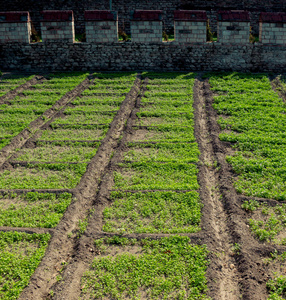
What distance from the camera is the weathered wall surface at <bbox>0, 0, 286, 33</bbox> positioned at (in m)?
18.8

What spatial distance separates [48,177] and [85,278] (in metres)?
2.66

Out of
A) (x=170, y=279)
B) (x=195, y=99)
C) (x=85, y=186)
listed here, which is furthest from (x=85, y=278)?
(x=195, y=99)

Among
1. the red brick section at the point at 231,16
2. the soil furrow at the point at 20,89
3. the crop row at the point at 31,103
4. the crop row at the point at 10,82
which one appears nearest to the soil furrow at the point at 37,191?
the crop row at the point at 31,103

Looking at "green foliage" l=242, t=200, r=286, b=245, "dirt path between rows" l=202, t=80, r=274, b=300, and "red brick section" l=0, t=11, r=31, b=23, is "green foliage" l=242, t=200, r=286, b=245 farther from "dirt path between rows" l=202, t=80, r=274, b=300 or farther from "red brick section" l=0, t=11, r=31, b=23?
"red brick section" l=0, t=11, r=31, b=23

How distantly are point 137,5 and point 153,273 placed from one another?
1688 cm

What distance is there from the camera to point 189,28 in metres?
13.4

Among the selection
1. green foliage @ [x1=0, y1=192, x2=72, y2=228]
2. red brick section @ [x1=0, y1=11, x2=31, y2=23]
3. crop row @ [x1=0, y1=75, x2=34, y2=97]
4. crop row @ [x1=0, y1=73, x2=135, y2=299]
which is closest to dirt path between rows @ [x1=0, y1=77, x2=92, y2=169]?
crop row @ [x1=0, y1=73, x2=135, y2=299]

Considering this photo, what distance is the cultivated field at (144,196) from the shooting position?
4.50 metres

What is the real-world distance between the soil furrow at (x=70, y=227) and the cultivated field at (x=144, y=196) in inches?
0.7

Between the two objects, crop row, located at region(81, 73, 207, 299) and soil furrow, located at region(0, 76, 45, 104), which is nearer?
crop row, located at region(81, 73, 207, 299)

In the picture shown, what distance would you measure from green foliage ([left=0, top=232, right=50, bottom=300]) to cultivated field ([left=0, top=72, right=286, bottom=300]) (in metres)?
0.02

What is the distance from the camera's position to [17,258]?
189 inches

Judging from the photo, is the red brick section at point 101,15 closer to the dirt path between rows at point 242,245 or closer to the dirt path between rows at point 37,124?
the dirt path between rows at point 37,124

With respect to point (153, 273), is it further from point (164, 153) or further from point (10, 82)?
point (10, 82)
